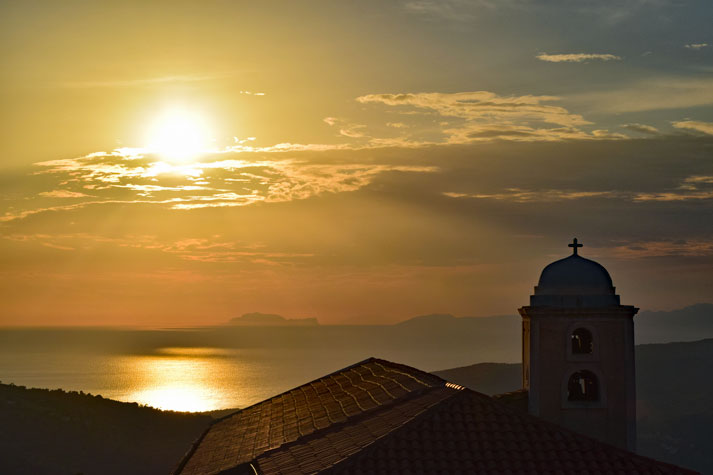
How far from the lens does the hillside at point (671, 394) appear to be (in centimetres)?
8006

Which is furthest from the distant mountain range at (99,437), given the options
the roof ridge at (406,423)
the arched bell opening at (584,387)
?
the roof ridge at (406,423)

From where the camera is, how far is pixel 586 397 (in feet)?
74.5

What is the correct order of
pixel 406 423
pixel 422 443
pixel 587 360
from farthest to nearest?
pixel 587 360, pixel 406 423, pixel 422 443

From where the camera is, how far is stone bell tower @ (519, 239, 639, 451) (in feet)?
72.9

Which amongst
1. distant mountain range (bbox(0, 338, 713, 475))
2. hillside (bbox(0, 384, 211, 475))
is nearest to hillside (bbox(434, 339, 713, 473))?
distant mountain range (bbox(0, 338, 713, 475))

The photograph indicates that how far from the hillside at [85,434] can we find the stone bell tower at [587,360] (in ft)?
85.3

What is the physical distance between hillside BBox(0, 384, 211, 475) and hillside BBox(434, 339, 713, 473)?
4479 centimetres

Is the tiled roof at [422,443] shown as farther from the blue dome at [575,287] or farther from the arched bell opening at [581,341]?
the arched bell opening at [581,341]

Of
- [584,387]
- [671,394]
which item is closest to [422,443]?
[584,387]

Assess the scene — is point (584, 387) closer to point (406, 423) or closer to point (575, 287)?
point (575, 287)

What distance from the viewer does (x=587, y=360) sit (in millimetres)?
22359

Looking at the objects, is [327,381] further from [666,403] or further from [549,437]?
[666,403]

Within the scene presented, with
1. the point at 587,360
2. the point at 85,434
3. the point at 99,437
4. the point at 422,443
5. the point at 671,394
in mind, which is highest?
the point at 587,360

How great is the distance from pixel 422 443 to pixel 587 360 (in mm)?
6517
